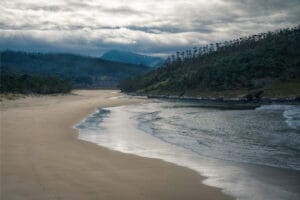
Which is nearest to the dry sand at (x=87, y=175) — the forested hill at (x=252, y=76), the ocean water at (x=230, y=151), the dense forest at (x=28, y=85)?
the ocean water at (x=230, y=151)

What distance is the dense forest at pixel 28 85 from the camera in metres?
127

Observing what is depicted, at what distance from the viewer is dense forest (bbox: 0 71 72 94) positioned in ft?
415

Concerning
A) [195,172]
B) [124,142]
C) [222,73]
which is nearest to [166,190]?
[195,172]

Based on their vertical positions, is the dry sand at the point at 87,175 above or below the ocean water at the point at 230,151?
above

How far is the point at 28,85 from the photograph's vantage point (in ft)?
477

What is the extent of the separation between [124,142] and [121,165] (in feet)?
34.6

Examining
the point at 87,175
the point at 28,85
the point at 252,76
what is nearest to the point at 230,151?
the point at 87,175

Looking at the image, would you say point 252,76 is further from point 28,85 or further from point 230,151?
point 230,151

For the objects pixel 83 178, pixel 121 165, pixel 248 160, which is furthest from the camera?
pixel 248 160

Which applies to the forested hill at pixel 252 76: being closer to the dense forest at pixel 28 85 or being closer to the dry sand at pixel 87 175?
the dense forest at pixel 28 85

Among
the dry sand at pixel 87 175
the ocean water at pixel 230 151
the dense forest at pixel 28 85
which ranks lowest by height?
the ocean water at pixel 230 151

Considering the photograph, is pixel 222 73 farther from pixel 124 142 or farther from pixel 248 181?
pixel 248 181

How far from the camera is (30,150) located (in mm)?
26688

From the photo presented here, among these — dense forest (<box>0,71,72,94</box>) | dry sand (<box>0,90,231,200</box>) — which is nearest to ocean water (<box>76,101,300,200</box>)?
dry sand (<box>0,90,231,200</box>)
